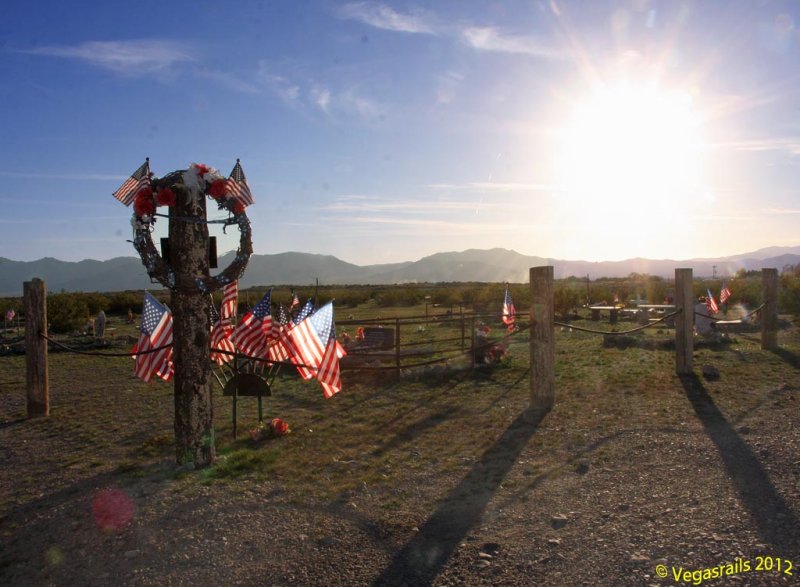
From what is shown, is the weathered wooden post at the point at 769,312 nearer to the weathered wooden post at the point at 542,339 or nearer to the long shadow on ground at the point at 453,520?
the weathered wooden post at the point at 542,339

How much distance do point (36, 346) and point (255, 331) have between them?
2918 millimetres

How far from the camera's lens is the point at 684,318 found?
954 cm

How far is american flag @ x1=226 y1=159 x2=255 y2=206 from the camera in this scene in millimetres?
5941

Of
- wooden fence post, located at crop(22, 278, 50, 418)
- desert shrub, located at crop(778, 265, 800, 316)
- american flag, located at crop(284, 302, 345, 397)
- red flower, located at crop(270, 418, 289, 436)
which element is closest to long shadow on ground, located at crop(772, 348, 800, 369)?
american flag, located at crop(284, 302, 345, 397)

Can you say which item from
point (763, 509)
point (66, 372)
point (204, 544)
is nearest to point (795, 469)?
point (763, 509)

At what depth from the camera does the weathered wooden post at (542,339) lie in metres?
7.59

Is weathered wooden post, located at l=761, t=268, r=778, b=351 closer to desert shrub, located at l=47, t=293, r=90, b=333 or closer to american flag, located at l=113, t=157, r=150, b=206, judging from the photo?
american flag, located at l=113, t=157, r=150, b=206

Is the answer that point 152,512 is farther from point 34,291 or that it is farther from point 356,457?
point 34,291

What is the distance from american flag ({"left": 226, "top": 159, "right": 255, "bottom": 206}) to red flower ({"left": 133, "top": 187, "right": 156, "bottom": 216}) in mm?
710

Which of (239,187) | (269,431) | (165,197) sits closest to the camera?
(165,197)

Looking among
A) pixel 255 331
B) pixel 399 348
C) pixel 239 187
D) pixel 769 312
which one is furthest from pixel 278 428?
pixel 769 312

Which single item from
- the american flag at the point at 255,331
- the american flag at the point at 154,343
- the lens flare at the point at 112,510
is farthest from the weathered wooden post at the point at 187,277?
the american flag at the point at 255,331

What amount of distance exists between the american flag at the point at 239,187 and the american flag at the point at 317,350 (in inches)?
64.2

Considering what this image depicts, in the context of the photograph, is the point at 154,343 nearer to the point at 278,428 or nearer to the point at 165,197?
the point at 278,428
